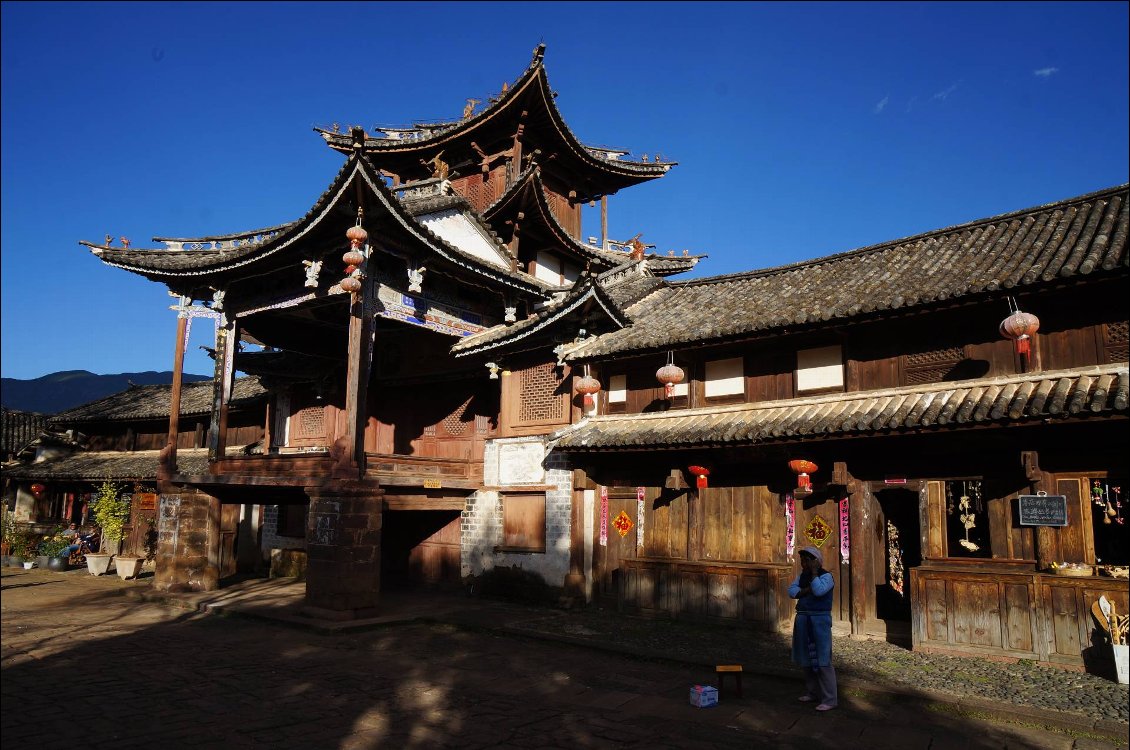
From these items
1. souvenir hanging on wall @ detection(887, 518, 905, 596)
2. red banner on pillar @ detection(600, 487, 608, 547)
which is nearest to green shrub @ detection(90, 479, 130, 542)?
red banner on pillar @ detection(600, 487, 608, 547)

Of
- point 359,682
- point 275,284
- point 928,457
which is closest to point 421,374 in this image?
point 275,284

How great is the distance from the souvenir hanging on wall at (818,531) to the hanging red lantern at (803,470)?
624 millimetres

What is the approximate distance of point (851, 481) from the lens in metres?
11.6

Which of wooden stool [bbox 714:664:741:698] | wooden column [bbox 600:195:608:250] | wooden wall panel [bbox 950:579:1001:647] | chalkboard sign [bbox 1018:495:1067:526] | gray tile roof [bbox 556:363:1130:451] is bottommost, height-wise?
wooden stool [bbox 714:664:741:698]

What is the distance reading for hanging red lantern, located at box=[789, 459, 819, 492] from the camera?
11587 mm

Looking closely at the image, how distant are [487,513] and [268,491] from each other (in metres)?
4.85

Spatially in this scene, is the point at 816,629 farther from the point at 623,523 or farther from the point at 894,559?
the point at 894,559

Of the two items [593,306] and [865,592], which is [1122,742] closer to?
Result: [865,592]

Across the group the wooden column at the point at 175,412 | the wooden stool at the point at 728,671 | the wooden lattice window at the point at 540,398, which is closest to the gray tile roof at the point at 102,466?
the wooden column at the point at 175,412

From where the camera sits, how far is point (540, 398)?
15.8m

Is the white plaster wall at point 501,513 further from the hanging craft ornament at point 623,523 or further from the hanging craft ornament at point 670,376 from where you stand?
the hanging craft ornament at point 670,376

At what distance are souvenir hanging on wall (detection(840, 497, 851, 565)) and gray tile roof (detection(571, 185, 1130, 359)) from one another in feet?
9.66

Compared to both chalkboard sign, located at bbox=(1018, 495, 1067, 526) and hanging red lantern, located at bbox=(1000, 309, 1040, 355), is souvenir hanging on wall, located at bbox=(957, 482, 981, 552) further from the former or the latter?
hanging red lantern, located at bbox=(1000, 309, 1040, 355)

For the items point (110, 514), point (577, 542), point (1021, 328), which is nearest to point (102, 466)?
point (110, 514)
